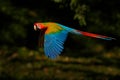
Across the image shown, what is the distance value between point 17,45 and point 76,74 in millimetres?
2655

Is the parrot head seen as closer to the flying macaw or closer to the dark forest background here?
the flying macaw

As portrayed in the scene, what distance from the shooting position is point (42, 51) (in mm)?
9633

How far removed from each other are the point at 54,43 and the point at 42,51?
315 inches

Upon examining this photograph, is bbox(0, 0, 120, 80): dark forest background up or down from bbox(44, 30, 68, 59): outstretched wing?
down

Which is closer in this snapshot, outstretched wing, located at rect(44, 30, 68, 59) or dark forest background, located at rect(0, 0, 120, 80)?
outstretched wing, located at rect(44, 30, 68, 59)

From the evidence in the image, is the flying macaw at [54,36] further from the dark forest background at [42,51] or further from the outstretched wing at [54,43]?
the dark forest background at [42,51]

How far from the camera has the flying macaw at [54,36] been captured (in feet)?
5.26

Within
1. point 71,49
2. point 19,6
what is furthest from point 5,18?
point 71,49

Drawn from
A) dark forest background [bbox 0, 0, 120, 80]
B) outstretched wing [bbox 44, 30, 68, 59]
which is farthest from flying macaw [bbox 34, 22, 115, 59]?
dark forest background [bbox 0, 0, 120, 80]

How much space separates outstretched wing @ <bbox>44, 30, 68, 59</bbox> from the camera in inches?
62.6

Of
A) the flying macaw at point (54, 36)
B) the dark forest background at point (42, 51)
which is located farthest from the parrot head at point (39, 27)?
the dark forest background at point (42, 51)

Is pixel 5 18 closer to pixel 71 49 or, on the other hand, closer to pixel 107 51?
pixel 71 49

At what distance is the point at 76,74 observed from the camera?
25.3 feet

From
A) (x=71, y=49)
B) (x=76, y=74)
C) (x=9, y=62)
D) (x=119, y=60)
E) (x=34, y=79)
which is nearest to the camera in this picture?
(x=34, y=79)
